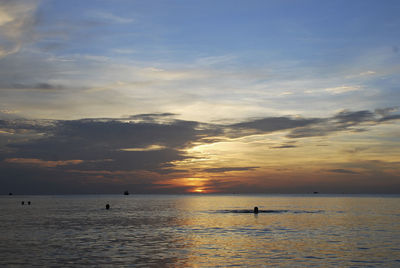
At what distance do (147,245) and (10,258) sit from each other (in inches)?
521

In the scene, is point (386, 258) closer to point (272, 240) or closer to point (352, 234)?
point (272, 240)

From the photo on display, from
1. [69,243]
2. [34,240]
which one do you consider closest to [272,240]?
[69,243]

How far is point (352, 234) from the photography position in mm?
51594

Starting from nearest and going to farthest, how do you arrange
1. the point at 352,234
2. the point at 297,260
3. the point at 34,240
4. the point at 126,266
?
the point at 126,266 → the point at 297,260 → the point at 34,240 → the point at 352,234

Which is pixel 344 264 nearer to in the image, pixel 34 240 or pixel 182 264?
pixel 182 264

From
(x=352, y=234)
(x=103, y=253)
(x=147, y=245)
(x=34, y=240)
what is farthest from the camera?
(x=352, y=234)

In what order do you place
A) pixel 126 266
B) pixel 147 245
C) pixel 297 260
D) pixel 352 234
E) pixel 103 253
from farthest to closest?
pixel 352 234 → pixel 147 245 → pixel 103 253 → pixel 297 260 → pixel 126 266

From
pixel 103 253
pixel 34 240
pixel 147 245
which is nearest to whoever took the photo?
pixel 103 253

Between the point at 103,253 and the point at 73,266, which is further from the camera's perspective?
the point at 103,253

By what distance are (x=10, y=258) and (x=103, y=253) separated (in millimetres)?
7768

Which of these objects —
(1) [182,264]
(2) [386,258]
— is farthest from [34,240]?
(2) [386,258]

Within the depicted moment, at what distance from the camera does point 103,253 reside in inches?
1400

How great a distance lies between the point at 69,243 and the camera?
42.1 metres

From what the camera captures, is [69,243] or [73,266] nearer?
[73,266]
